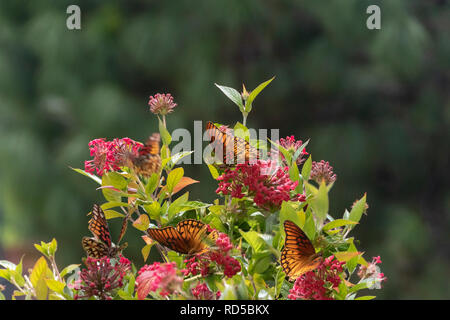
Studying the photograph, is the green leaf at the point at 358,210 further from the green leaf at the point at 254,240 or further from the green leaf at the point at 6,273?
the green leaf at the point at 6,273

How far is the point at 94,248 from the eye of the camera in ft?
0.98

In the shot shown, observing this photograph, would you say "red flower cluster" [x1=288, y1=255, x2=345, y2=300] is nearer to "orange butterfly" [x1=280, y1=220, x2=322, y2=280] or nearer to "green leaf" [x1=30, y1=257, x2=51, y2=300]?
"orange butterfly" [x1=280, y1=220, x2=322, y2=280]

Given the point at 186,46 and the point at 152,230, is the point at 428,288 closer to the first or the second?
the point at 186,46

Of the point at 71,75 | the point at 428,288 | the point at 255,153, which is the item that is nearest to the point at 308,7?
the point at 71,75

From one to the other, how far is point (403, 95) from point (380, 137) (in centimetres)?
22

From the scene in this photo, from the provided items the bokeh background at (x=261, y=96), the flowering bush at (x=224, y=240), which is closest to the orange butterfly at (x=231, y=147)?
the flowering bush at (x=224, y=240)

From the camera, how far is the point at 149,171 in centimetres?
27

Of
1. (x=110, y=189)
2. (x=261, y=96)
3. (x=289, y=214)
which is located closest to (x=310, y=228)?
(x=289, y=214)

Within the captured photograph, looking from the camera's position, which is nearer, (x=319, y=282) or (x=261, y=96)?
(x=319, y=282)

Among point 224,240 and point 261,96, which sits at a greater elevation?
point 261,96

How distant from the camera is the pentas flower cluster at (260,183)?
0.85ft

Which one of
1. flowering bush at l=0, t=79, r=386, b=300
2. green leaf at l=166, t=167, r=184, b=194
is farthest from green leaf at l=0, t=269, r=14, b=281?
green leaf at l=166, t=167, r=184, b=194

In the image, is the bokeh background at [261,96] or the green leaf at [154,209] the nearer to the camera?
the green leaf at [154,209]

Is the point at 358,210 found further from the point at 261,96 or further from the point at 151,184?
the point at 261,96
